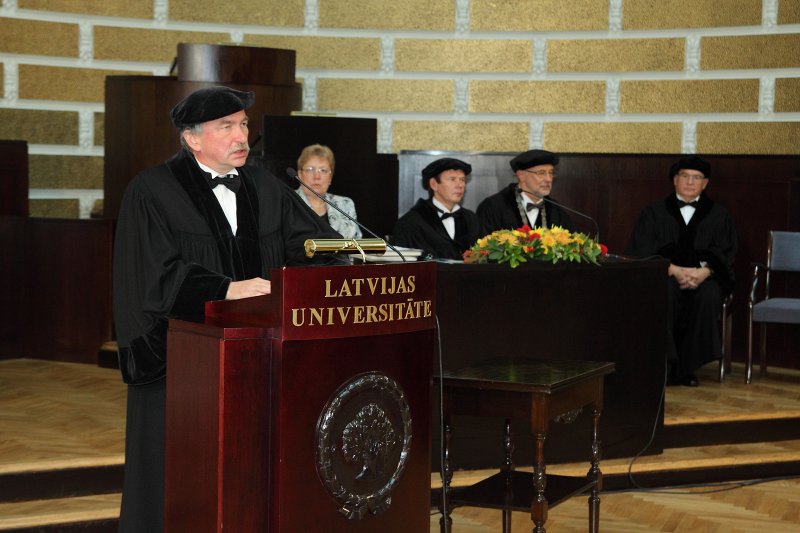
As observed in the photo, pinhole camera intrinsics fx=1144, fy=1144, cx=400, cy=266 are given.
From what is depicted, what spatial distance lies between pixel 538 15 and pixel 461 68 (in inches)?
27.7

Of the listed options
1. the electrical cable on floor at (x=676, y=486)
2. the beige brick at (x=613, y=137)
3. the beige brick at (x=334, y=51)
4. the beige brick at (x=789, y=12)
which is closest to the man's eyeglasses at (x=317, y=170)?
the electrical cable on floor at (x=676, y=486)

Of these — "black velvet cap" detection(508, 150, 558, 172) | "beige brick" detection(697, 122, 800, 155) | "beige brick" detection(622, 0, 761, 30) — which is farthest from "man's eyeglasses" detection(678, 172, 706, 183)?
"beige brick" detection(622, 0, 761, 30)

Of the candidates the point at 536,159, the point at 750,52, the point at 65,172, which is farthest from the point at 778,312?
the point at 65,172

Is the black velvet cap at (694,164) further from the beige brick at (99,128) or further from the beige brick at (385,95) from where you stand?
the beige brick at (99,128)

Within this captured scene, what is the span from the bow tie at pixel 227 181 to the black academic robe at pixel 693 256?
427 cm

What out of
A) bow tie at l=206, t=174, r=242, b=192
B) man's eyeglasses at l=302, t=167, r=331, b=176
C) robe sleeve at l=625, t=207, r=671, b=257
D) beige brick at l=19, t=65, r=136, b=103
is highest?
beige brick at l=19, t=65, r=136, b=103

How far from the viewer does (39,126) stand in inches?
325

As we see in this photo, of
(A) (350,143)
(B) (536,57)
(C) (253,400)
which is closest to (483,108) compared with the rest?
(B) (536,57)

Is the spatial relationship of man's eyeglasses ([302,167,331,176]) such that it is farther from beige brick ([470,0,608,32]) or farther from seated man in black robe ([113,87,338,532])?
seated man in black robe ([113,87,338,532])

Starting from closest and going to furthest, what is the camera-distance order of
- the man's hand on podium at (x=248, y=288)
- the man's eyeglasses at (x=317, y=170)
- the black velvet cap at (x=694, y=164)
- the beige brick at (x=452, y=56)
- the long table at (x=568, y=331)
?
1. the man's hand on podium at (x=248, y=288)
2. the long table at (x=568, y=331)
3. the man's eyeglasses at (x=317, y=170)
4. the black velvet cap at (x=694, y=164)
5. the beige brick at (x=452, y=56)

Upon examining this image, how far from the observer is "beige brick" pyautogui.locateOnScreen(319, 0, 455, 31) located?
8797mm

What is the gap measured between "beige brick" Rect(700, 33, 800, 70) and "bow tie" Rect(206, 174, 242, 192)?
5.87m

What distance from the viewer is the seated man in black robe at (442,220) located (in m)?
6.64

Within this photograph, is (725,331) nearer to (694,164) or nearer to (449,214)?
(694,164)
